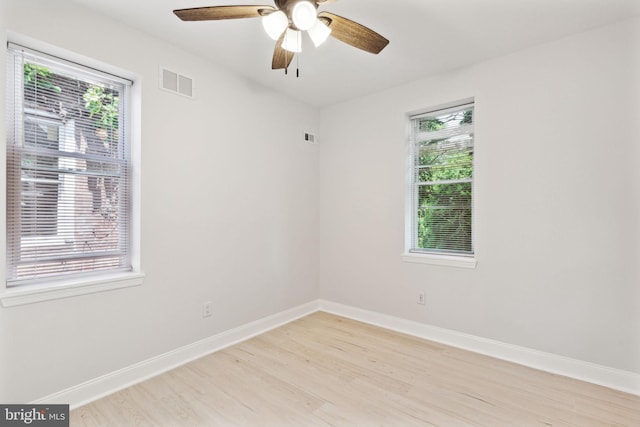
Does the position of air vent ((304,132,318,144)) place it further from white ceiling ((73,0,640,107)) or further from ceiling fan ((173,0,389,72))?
ceiling fan ((173,0,389,72))

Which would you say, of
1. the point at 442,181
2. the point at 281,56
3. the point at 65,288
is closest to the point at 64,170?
the point at 65,288

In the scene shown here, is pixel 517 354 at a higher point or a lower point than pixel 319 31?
lower

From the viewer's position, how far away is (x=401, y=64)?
290cm

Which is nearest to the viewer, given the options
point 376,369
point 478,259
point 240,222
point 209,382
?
point 209,382

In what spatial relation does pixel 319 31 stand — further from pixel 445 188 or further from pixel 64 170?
pixel 445 188

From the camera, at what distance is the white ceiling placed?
6.84 feet

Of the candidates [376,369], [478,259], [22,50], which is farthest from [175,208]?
[478,259]

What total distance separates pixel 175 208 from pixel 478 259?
2.75 m

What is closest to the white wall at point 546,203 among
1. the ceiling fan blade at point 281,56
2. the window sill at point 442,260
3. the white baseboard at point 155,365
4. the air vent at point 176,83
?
the window sill at point 442,260

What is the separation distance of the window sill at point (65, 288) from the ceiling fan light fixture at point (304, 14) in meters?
2.09

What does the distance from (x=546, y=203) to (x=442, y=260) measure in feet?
3.28

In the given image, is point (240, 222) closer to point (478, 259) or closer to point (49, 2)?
point (49, 2)

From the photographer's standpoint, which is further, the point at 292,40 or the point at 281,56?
the point at 281,56

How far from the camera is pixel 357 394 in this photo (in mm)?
2191
